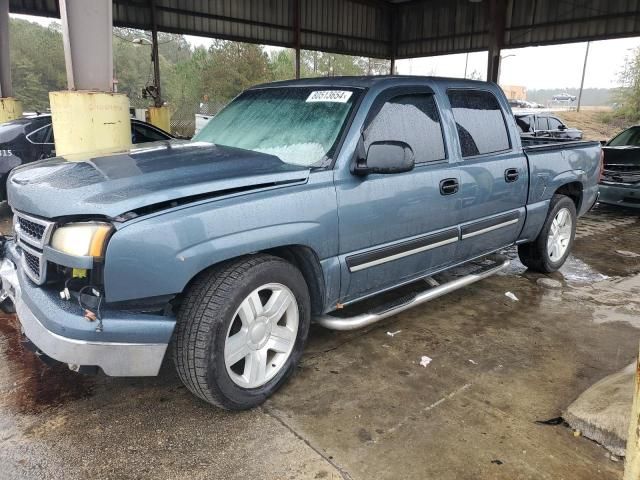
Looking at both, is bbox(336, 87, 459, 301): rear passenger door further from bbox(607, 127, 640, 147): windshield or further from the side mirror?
bbox(607, 127, 640, 147): windshield

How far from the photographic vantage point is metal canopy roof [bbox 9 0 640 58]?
1505cm

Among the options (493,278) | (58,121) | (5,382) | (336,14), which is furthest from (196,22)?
(5,382)

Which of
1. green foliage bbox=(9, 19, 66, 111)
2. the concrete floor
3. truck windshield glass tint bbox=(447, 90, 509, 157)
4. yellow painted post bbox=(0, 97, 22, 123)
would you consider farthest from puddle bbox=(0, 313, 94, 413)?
green foliage bbox=(9, 19, 66, 111)

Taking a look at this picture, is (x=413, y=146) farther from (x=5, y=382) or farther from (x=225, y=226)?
(x=5, y=382)

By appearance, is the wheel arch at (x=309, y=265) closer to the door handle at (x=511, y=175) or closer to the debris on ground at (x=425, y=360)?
the debris on ground at (x=425, y=360)

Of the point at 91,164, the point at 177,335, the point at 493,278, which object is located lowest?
the point at 493,278

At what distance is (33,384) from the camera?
313cm

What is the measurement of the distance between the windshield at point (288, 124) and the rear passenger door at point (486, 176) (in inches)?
43.9

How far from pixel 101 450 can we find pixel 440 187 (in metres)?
2.62

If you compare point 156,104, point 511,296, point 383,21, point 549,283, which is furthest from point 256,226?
point 383,21

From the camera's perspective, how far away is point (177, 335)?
8.52 feet

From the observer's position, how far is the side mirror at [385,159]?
3.09 m

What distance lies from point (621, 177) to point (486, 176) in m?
6.16

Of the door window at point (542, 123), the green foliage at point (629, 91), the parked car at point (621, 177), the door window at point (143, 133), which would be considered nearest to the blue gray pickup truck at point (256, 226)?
the door window at point (143, 133)
